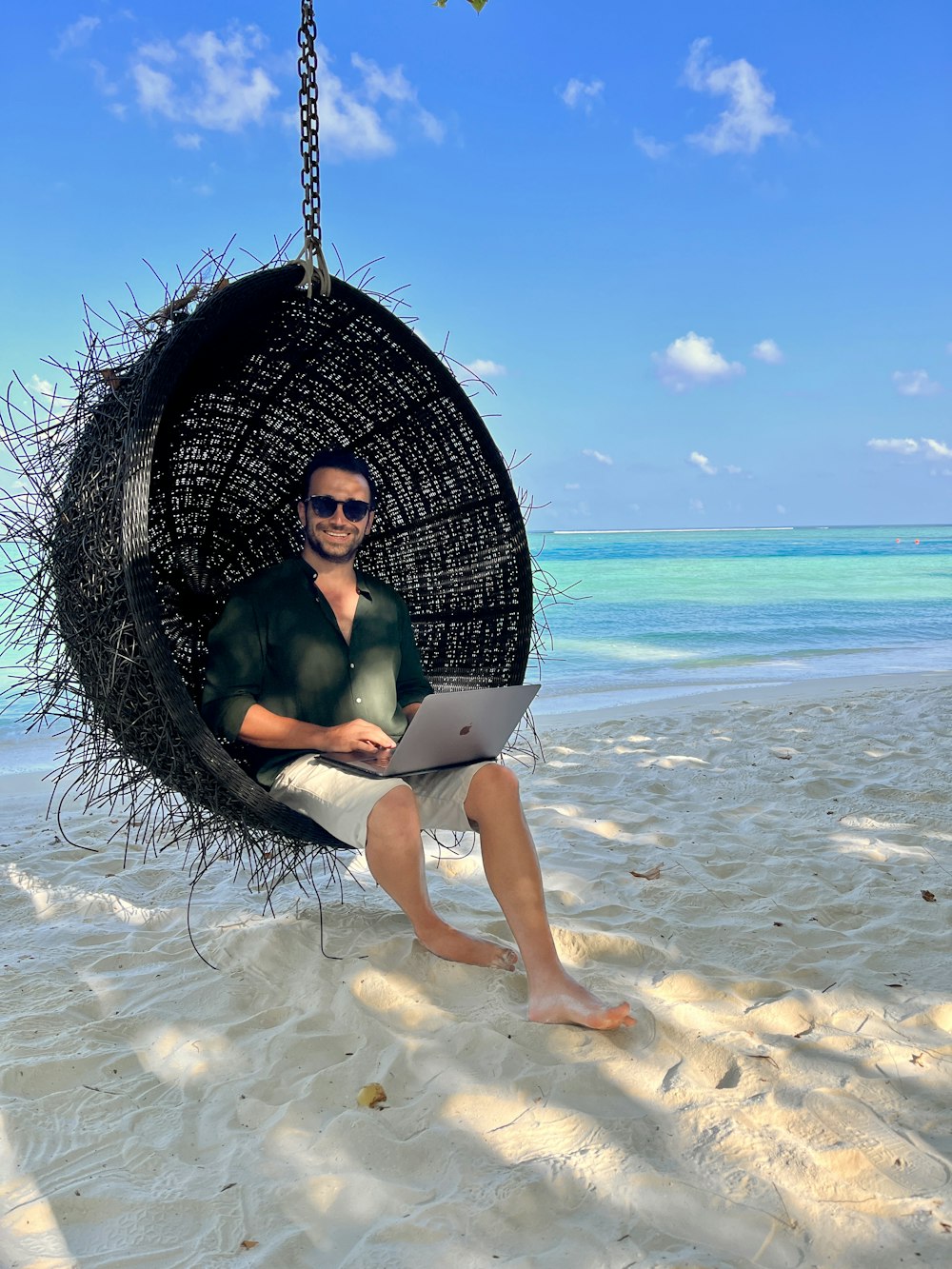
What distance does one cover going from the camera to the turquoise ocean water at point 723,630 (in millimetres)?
8305

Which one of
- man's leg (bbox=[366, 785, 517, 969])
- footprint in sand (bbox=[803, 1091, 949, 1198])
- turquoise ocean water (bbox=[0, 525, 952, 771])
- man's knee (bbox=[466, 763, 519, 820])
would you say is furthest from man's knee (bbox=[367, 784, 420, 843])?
turquoise ocean water (bbox=[0, 525, 952, 771])

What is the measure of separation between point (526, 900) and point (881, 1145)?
2.68 feet

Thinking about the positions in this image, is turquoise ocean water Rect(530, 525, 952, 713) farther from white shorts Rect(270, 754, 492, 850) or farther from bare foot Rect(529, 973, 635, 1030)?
bare foot Rect(529, 973, 635, 1030)

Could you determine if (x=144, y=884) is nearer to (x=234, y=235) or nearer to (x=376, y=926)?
(x=376, y=926)

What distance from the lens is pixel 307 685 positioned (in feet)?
8.33

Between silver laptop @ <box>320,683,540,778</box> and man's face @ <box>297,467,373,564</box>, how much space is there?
1.84 ft

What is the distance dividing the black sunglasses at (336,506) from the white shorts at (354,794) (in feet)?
2.12

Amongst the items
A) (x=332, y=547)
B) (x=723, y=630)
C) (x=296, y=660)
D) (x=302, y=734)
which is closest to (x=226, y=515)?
(x=332, y=547)

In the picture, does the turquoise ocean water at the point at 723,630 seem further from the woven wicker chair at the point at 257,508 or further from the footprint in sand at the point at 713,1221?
the footprint in sand at the point at 713,1221

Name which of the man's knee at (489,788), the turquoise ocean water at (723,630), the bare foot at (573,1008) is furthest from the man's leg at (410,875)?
the turquoise ocean water at (723,630)

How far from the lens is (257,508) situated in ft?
10.8

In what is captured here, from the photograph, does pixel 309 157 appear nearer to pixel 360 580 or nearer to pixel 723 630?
pixel 360 580

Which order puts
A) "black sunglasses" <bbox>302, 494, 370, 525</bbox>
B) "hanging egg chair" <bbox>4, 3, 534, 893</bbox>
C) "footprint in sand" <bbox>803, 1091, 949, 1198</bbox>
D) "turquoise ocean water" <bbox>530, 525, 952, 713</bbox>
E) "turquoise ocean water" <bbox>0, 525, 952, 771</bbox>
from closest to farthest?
"footprint in sand" <bbox>803, 1091, 949, 1198</bbox>
"hanging egg chair" <bbox>4, 3, 534, 893</bbox>
"black sunglasses" <bbox>302, 494, 370, 525</bbox>
"turquoise ocean water" <bbox>0, 525, 952, 771</bbox>
"turquoise ocean water" <bbox>530, 525, 952, 713</bbox>

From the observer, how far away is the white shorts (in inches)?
86.7
